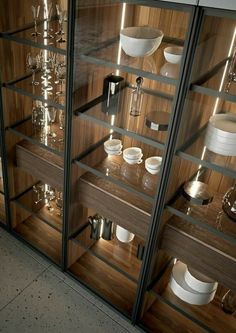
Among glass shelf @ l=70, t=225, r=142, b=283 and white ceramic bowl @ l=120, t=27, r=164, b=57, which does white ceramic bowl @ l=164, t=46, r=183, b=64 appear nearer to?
white ceramic bowl @ l=120, t=27, r=164, b=57

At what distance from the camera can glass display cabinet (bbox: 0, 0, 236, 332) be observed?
5.13 feet

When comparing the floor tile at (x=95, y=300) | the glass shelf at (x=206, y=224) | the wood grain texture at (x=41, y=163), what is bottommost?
the floor tile at (x=95, y=300)

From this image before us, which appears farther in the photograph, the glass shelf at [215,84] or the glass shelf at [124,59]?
the glass shelf at [124,59]

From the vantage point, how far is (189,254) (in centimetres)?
180

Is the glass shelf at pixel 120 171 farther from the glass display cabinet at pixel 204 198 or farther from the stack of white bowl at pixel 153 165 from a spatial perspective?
the glass display cabinet at pixel 204 198

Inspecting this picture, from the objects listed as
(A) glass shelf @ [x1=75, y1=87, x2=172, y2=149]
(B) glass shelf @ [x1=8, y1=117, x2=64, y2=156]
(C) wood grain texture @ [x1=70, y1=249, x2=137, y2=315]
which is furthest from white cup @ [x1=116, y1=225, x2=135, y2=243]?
(A) glass shelf @ [x1=75, y1=87, x2=172, y2=149]

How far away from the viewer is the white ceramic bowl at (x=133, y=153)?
202 centimetres

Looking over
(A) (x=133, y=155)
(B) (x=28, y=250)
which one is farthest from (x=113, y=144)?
(B) (x=28, y=250)

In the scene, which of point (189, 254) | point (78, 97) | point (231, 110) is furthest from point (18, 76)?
point (189, 254)

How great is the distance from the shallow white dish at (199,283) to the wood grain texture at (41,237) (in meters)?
0.92

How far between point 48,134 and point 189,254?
1085 mm

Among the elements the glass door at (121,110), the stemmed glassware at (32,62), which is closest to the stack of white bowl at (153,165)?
the glass door at (121,110)

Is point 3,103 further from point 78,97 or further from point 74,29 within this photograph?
point 74,29

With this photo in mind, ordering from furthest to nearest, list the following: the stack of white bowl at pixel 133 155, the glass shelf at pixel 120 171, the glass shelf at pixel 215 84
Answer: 1. the stack of white bowl at pixel 133 155
2. the glass shelf at pixel 120 171
3. the glass shelf at pixel 215 84
